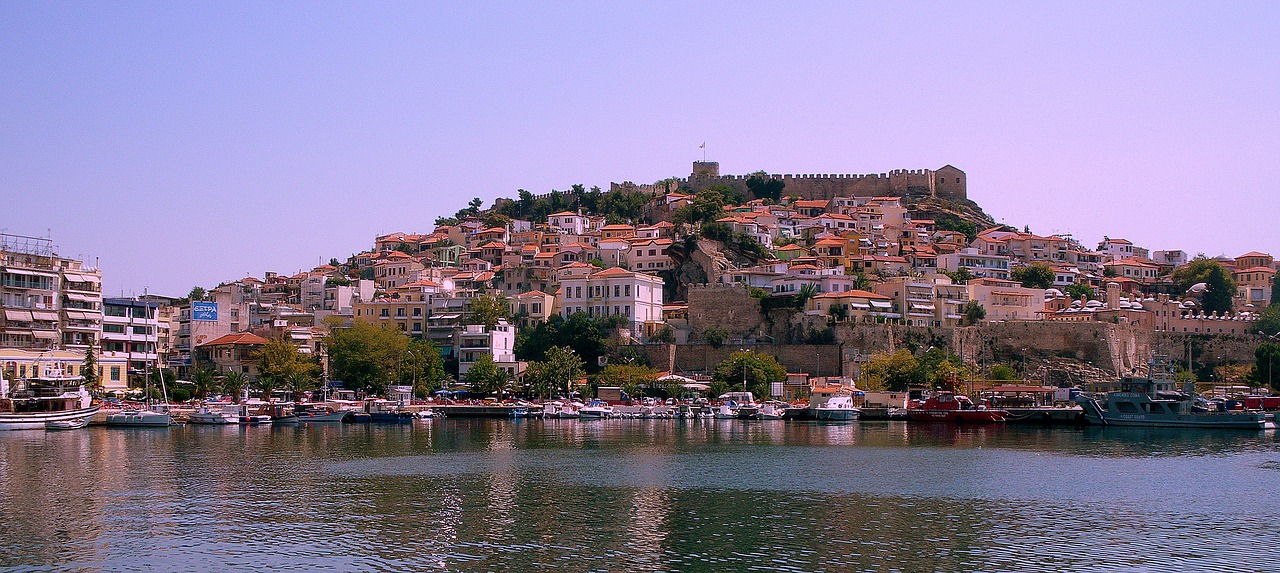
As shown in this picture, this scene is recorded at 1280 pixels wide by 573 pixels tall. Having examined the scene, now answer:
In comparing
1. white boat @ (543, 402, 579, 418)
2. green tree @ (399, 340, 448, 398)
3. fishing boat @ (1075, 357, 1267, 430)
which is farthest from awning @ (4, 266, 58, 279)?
fishing boat @ (1075, 357, 1267, 430)

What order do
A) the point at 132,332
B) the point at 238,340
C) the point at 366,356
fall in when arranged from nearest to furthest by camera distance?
1. the point at 132,332
2. the point at 366,356
3. the point at 238,340

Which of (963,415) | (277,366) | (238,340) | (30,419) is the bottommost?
(963,415)

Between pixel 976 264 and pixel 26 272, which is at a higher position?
pixel 976 264

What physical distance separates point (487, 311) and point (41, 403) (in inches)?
1100

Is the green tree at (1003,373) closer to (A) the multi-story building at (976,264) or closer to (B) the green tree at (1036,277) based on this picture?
(A) the multi-story building at (976,264)

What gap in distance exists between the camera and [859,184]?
10162cm

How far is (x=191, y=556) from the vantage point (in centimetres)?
2025

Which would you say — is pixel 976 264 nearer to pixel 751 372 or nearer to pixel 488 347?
pixel 751 372

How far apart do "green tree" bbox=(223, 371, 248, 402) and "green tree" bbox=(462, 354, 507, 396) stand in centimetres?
1108

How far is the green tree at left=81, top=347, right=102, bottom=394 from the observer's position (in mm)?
54219

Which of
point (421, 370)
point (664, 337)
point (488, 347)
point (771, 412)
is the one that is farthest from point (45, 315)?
point (771, 412)

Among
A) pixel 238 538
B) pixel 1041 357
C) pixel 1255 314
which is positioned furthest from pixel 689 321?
pixel 238 538

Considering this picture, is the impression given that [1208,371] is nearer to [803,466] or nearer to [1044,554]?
[803,466]

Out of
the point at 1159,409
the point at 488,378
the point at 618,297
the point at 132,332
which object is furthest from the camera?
the point at 618,297
